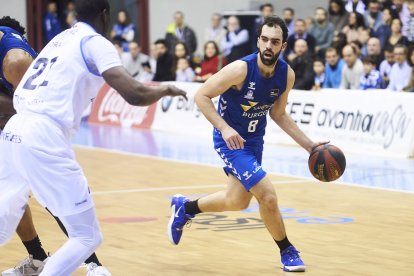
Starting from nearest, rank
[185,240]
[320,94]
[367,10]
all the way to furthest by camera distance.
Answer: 1. [185,240]
2. [320,94]
3. [367,10]

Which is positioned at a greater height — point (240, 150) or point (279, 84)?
point (279, 84)

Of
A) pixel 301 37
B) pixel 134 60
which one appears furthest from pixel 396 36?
pixel 134 60

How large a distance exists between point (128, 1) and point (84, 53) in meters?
23.4

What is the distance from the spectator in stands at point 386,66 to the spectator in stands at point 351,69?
16.2 inches

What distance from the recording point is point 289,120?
322 inches

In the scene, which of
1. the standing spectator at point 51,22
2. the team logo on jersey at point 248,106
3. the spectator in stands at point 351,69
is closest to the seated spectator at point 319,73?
the spectator in stands at point 351,69

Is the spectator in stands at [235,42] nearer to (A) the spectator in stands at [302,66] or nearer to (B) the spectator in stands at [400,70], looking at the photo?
(A) the spectator in stands at [302,66]

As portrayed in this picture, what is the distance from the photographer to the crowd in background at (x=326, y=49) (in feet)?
57.0

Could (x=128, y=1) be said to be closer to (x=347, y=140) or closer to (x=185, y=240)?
(x=347, y=140)

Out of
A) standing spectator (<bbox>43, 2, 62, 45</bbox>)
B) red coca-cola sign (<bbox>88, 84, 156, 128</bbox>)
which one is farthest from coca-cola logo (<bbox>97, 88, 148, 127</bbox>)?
standing spectator (<bbox>43, 2, 62, 45</bbox>)

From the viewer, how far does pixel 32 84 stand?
5.95 m

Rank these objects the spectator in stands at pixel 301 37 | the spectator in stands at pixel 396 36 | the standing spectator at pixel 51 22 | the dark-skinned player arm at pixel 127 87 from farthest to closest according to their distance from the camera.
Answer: the standing spectator at pixel 51 22
the spectator in stands at pixel 301 37
the spectator in stands at pixel 396 36
the dark-skinned player arm at pixel 127 87

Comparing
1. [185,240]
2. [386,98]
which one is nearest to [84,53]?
[185,240]

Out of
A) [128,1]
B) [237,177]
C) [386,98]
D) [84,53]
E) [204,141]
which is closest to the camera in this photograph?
[84,53]
